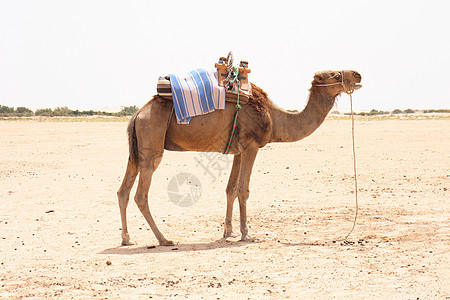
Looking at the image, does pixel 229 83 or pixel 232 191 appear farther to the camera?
pixel 232 191

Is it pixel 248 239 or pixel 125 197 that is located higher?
pixel 125 197

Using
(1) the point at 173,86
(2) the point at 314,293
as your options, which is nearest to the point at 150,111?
(1) the point at 173,86

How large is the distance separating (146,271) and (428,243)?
13.5 feet

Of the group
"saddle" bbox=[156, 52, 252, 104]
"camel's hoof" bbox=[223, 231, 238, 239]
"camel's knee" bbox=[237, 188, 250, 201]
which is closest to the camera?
"saddle" bbox=[156, 52, 252, 104]

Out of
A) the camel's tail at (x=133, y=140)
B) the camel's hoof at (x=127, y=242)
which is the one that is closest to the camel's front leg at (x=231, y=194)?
the camel's hoof at (x=127, y=242)

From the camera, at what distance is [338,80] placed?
8594 mm

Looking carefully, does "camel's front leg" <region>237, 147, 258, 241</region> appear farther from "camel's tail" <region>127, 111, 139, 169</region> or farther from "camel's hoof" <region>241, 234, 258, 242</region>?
"camel's tail" <region>127, 111, 139, 169</region>

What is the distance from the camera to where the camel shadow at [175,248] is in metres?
7.84

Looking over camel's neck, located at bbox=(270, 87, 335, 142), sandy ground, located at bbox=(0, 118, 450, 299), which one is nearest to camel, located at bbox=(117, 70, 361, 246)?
camel's neck, located at bbox=(270, 87, 335, 142)

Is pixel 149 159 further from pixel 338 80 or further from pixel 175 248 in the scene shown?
pixel 338 80

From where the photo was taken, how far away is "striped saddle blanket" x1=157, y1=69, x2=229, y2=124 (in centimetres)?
805

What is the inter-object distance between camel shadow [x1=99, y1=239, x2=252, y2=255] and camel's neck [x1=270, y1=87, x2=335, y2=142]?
75.6 inches

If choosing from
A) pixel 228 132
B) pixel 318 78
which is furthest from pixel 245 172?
pixel 318 78

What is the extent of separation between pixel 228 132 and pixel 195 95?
85 centimetres
